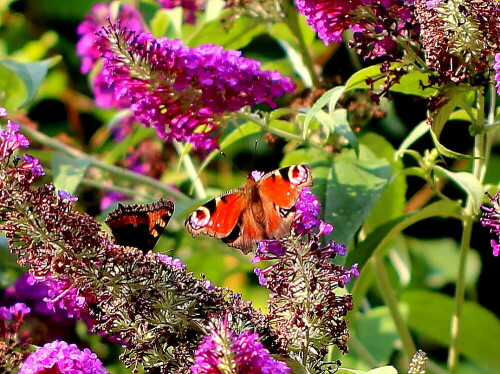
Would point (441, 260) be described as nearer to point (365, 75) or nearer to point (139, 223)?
point (365, 75)

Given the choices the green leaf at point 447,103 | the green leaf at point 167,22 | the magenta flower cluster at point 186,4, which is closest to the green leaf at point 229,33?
the green leaf at point 167,22

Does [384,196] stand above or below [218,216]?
below

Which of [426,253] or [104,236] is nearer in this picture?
[104,236]

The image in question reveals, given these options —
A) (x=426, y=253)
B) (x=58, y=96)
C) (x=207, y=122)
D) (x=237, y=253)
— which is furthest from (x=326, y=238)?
(x=58, y=96)

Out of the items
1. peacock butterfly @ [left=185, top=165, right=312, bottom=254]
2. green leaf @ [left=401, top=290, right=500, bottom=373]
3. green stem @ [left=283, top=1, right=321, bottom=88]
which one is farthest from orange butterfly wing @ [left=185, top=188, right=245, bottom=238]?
green leaf @ [left=401, top=290, right=500, bottom=373]

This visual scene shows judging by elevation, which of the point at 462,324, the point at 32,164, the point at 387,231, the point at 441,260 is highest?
the point at 32,164

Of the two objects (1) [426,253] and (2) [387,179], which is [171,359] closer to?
(2) [387,179]

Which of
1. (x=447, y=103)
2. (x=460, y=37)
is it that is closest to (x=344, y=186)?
(x=447, y=103)
